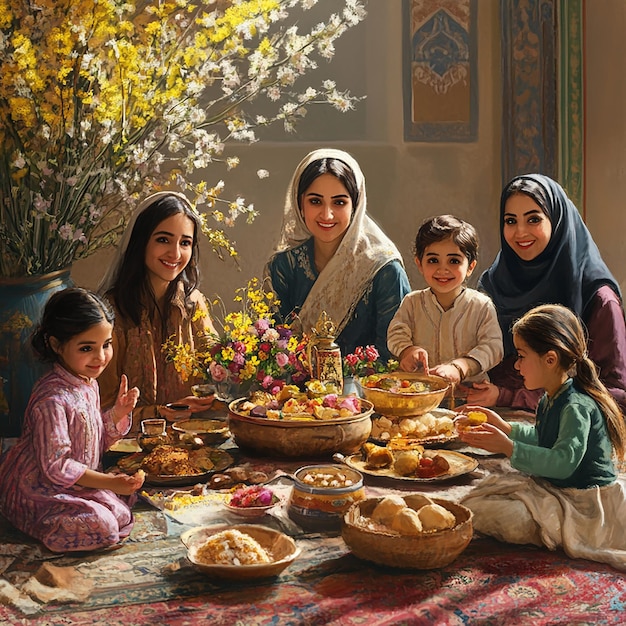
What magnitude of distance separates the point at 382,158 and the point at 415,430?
2.98 m

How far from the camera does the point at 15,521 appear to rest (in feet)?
7.18

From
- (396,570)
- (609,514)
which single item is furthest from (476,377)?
(396,570)

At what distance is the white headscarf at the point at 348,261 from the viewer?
4035mm

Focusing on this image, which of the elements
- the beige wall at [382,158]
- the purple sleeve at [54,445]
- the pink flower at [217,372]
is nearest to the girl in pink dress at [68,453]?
the purple sleeve at [54,445]

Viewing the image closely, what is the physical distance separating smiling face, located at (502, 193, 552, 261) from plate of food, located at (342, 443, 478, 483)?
1281mm

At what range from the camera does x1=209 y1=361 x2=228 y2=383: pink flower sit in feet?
9.22

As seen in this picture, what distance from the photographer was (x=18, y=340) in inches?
111

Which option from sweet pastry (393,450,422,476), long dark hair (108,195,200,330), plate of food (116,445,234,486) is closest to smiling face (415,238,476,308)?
long dark hair (108,195,200,330)

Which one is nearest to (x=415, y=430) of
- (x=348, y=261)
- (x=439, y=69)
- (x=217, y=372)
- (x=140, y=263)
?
(x=217, y=372)

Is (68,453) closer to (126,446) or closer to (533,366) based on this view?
(126,446)

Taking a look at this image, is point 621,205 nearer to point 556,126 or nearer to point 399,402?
point 556,126

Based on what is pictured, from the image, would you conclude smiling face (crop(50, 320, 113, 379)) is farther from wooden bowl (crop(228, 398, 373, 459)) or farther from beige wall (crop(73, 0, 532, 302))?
beige wall (crop(73, 0, 532, 302))

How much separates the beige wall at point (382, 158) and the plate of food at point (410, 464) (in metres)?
2.93

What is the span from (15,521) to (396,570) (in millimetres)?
951
